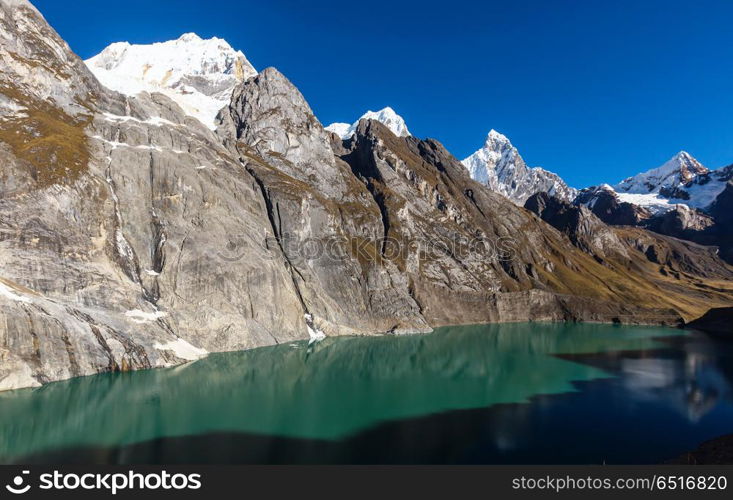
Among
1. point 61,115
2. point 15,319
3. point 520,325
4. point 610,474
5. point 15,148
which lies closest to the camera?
point 610,474

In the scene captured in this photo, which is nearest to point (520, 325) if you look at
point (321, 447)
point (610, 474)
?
point (321, 447)

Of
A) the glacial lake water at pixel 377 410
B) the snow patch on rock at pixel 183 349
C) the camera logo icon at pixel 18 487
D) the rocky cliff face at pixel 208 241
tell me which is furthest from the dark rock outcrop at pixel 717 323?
the camera logo icon at pixel 18 487

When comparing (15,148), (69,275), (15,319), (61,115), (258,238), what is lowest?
(15,319)

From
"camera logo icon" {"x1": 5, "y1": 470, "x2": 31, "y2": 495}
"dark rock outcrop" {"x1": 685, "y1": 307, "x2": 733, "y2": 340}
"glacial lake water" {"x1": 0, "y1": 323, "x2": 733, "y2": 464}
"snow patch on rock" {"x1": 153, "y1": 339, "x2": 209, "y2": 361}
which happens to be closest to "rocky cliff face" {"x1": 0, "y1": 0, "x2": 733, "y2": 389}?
"snow patch on rock" {"x1": 153, "y1": 339, "x2": 209, "y2": 361}

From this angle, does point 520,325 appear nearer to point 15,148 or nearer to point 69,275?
point 69,275

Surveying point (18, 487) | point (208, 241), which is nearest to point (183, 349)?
point (208, 241)

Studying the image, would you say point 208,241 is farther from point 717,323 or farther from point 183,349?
point 717,323

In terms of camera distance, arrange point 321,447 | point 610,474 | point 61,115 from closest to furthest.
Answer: point 610,474 < point 321,447 < point 61,115

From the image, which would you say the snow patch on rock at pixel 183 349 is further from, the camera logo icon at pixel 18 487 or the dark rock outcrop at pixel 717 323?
the dark rock outcrop at pixel 717 323
